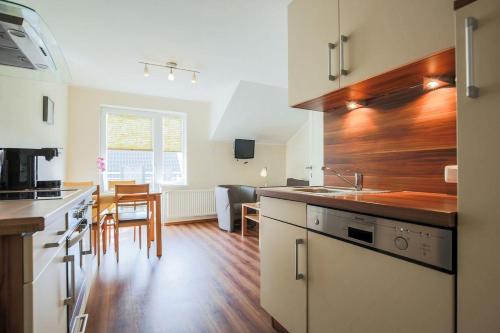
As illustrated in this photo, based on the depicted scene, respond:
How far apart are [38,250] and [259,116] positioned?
14.1ft

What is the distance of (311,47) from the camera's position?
161 cm

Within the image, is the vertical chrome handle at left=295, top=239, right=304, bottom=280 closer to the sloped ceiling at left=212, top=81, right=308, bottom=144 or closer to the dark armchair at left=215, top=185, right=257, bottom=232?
the dark armchair at left=215, top=185, right=257, bottom=232

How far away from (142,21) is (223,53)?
0.95 metres

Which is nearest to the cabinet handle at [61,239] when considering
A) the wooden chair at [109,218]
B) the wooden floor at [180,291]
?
the wooden floor at [180,291]

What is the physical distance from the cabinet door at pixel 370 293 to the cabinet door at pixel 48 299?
110 centimetres

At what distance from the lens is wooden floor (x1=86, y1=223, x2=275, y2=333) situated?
5.74 ft

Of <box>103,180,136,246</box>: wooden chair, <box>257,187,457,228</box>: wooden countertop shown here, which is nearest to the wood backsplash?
<box>257,187,457,228</box>: wooden countertop

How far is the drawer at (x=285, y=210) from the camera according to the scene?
1.37 meters

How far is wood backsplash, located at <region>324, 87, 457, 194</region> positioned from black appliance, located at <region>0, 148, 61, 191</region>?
2147 mm

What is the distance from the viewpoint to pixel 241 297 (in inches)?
82.5

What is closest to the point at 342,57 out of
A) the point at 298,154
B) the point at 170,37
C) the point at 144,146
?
the point at 170,37

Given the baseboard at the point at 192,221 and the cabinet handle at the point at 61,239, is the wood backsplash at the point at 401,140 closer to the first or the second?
the cabinet handle at the point at 61,239

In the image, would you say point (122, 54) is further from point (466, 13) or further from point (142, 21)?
point (466, 13)

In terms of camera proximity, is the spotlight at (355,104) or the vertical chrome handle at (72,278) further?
the spotlight at (355,104)
